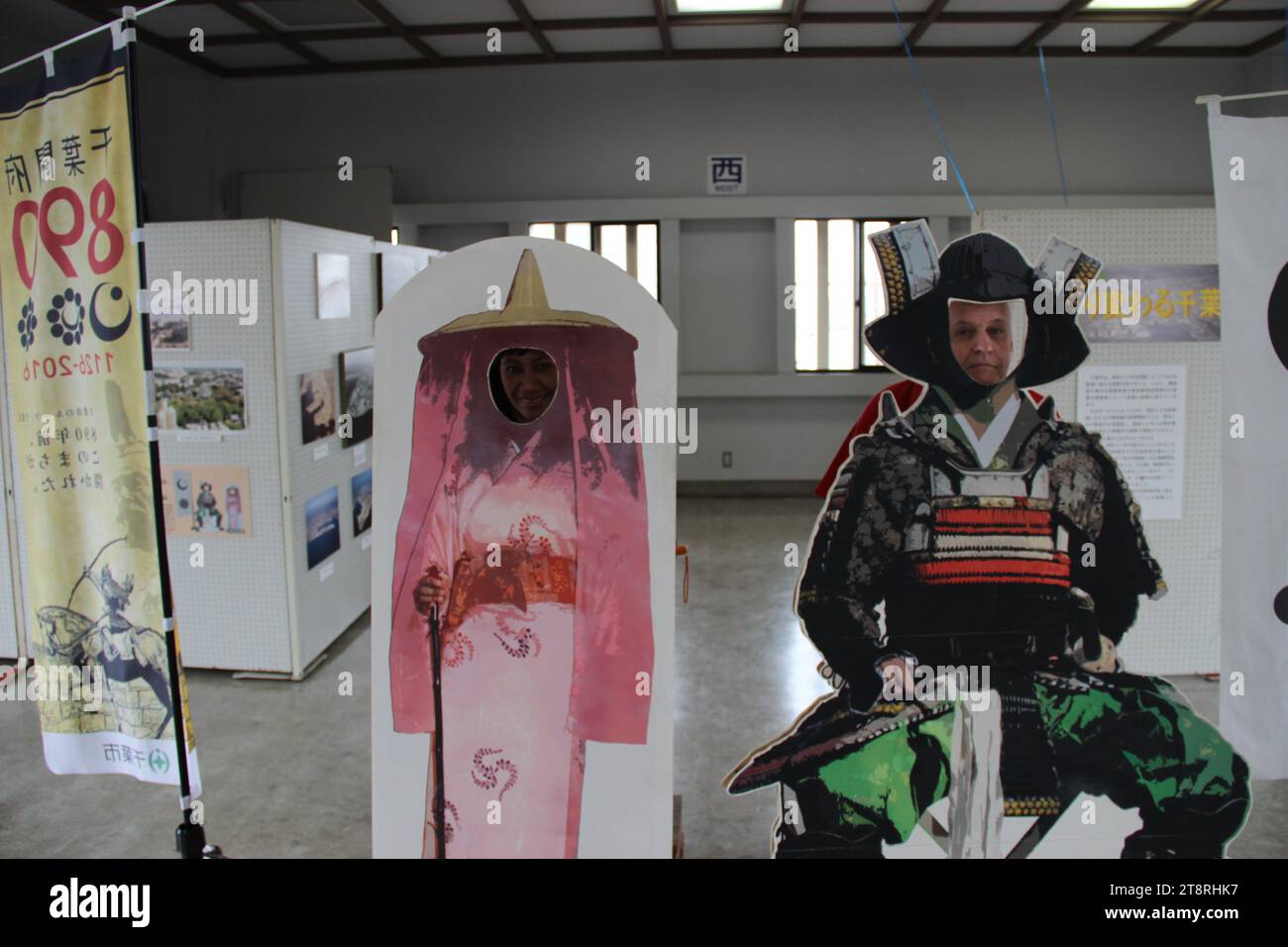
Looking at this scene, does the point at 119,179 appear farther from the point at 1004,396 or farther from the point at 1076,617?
the point at 1076,617

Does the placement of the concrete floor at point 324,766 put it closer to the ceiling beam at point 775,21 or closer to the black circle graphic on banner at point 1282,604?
the black circle graphic on banner at point 1282,604

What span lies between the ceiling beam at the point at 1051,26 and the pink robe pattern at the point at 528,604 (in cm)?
686

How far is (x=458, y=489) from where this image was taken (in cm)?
263

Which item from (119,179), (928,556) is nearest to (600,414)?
(928,556)

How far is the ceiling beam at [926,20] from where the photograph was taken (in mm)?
7581

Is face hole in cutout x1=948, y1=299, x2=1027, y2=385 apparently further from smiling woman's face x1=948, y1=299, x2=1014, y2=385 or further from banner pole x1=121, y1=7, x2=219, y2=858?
banner pole x1=121, y1=7, x2=219, y2=858

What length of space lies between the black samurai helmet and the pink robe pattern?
2.58 feet

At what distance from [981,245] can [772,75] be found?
7054mm

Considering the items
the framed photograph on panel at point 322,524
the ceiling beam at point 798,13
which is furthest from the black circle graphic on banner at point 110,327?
the ceiling beam at point 798,13

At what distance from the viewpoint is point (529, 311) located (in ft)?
8.50

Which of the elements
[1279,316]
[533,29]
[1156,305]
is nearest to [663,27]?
[533,29]

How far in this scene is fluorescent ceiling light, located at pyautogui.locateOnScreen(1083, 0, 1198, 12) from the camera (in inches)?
293

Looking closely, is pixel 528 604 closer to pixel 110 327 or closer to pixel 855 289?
pixel 110 327
